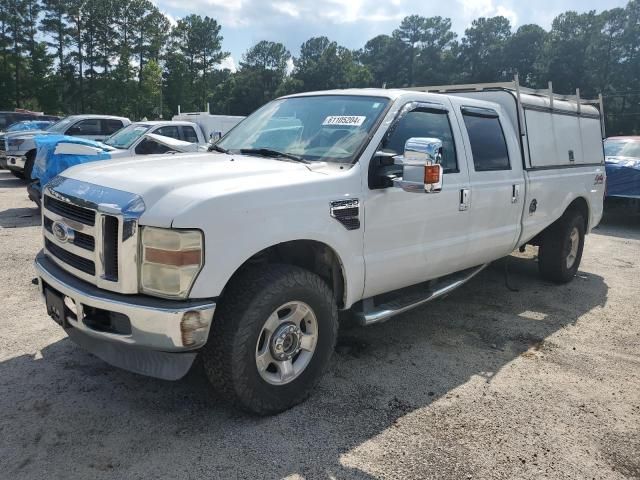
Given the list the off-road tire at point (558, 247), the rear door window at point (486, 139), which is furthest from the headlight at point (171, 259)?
A: the off-road tire at point (558, 247)

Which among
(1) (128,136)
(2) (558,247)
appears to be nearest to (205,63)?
(1) (128,136)

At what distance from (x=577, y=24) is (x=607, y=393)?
58.6m

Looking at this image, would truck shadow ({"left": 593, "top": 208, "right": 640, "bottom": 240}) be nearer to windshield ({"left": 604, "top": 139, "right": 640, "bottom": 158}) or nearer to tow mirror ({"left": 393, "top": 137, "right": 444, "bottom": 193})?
windshield ({"left": 604, "top": 139, "right": 640, "bottom": 158})

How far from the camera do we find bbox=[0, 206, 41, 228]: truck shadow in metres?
8.49

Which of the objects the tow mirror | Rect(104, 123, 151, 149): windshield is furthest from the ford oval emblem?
Rect(104, 123, 151, 149): windshield

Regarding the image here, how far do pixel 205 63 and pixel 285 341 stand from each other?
71.3m

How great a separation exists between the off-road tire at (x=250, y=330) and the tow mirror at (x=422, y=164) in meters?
0.84

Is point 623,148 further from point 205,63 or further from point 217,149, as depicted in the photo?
point 205,63

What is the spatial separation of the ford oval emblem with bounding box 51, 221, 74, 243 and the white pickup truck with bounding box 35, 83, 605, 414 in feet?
0.04

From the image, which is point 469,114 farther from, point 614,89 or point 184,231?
point 614,89

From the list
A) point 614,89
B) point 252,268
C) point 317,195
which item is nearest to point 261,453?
point 252,268

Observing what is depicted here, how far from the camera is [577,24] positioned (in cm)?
5231

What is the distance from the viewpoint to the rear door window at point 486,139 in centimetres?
445

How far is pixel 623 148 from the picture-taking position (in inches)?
468
